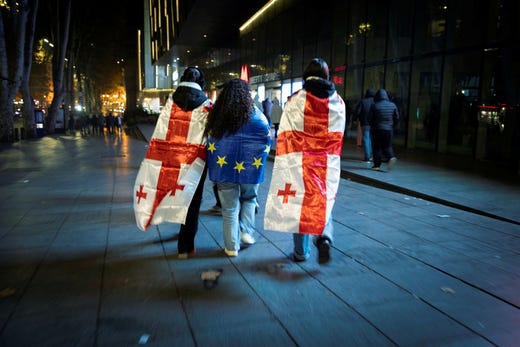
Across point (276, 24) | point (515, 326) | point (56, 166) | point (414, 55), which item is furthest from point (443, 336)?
point (276, 24)

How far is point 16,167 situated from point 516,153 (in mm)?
13261

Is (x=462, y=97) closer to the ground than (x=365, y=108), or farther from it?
farther from it

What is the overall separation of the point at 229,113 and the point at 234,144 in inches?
11.8

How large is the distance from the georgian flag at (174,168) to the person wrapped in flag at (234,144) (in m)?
0.14

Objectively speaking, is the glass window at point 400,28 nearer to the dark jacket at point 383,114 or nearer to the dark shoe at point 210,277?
the dark jacket at point 383,114

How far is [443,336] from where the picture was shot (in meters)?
2.93

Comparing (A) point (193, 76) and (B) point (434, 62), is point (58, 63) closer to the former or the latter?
(B) point (434, 62)

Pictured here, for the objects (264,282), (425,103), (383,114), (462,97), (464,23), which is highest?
(464,23)

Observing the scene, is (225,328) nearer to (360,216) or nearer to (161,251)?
(161,251)

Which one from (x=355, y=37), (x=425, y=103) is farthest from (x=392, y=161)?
(x=355, y=37)

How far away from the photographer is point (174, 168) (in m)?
4.25

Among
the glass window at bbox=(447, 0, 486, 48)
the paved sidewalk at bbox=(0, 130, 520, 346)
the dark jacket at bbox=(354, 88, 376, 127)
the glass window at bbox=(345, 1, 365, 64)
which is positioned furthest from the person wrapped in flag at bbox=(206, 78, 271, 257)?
the glass window at bbox=(345, 1, 365, 64)

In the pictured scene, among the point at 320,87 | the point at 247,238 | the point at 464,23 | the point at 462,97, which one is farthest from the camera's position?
the point at 462,97

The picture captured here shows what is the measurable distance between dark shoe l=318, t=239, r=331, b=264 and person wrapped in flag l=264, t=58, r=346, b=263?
0.88 ft
